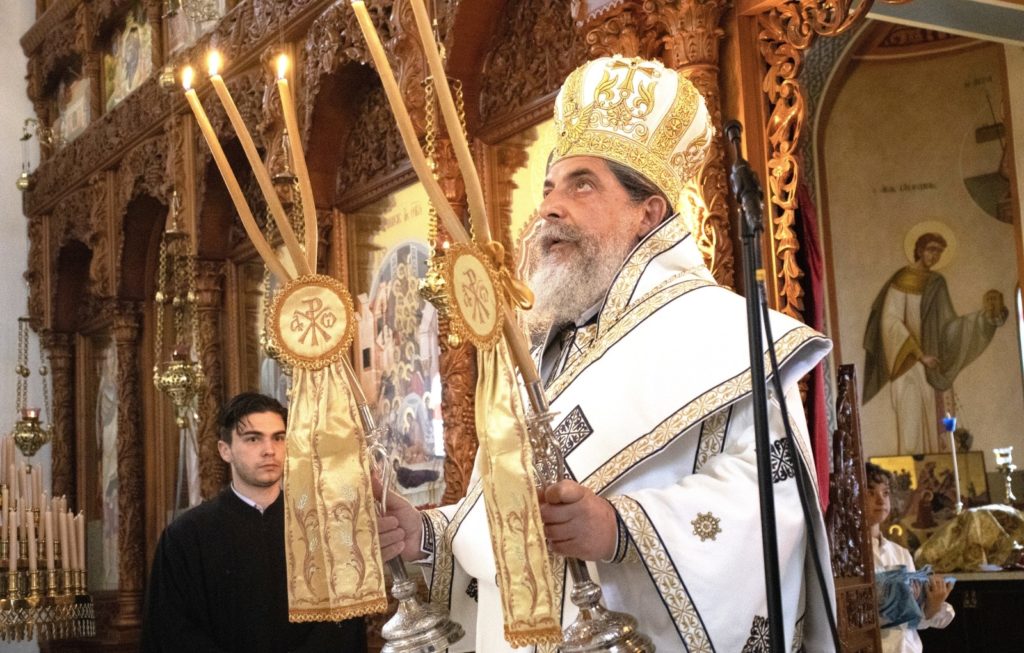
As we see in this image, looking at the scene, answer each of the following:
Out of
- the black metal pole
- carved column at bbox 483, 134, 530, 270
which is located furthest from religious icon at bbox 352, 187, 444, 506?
the black metal pole

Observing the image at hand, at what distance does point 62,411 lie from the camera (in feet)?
A: 38.1

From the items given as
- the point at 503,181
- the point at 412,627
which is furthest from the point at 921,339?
the point at 412,627

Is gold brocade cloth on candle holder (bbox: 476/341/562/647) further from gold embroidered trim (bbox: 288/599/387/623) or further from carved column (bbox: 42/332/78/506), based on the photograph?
carved column (bbox: 42/332/78/506)

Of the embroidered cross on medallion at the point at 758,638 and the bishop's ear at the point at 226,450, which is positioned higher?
the bishop's ear at the point at 226,450

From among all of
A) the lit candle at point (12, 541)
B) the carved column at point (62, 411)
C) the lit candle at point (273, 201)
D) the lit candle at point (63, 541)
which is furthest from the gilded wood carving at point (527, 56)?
the carved column at point (62, 411)

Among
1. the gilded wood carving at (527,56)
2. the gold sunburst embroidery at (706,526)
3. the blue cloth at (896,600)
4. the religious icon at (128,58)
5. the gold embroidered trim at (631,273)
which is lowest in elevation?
the blue cloth at (896,600)

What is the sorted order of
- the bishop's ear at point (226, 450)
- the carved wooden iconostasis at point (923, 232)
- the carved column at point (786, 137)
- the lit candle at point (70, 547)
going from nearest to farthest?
the carved column at point (786, 137) → the bishop's ear at point (226, 450) → the lit candle at point (70, 547) → the carved wooden iconostasis at point (923, 232)

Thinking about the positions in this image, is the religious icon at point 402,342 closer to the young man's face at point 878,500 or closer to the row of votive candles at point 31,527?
the row of votive candles at point 31,527

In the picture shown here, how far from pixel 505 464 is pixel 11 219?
11050 mm

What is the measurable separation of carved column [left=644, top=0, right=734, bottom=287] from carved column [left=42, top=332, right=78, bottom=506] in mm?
8565

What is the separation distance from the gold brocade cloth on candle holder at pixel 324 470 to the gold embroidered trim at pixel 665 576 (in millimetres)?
426

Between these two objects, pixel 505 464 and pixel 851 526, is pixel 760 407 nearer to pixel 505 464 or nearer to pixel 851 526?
pixel 505 464

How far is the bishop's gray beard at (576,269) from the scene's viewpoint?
277cm

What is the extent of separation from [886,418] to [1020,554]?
204 cm
